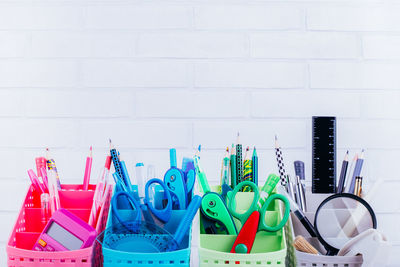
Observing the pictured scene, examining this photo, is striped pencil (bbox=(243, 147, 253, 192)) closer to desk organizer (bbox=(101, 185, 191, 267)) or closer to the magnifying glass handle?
the magnifying glass handle

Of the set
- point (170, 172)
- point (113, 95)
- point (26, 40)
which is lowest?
point (170, 172)

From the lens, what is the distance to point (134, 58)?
1.20m

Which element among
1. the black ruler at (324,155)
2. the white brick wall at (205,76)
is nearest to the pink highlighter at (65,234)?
the white brick wall at (205,76)

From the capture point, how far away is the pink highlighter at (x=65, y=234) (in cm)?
84

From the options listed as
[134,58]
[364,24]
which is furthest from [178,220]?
[364,24]

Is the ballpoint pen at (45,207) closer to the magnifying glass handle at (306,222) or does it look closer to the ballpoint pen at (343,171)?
the magnifying glass handle at (306,222)

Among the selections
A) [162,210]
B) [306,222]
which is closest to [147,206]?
[162,210]

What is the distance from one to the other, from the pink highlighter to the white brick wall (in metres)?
0.36

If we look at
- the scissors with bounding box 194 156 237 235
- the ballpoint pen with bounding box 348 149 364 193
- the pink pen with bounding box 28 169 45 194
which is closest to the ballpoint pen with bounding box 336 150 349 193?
the ballpoint pen with bounding box 348 149 364 193

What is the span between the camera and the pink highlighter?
33.0 inches

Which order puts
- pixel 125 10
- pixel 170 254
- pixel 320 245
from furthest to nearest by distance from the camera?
pixel 125 10
pixel 320 245
pixel 170 254

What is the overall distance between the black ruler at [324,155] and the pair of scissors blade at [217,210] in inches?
11.3

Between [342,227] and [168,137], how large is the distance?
487 mm

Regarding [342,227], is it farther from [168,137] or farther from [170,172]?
[168,137]
